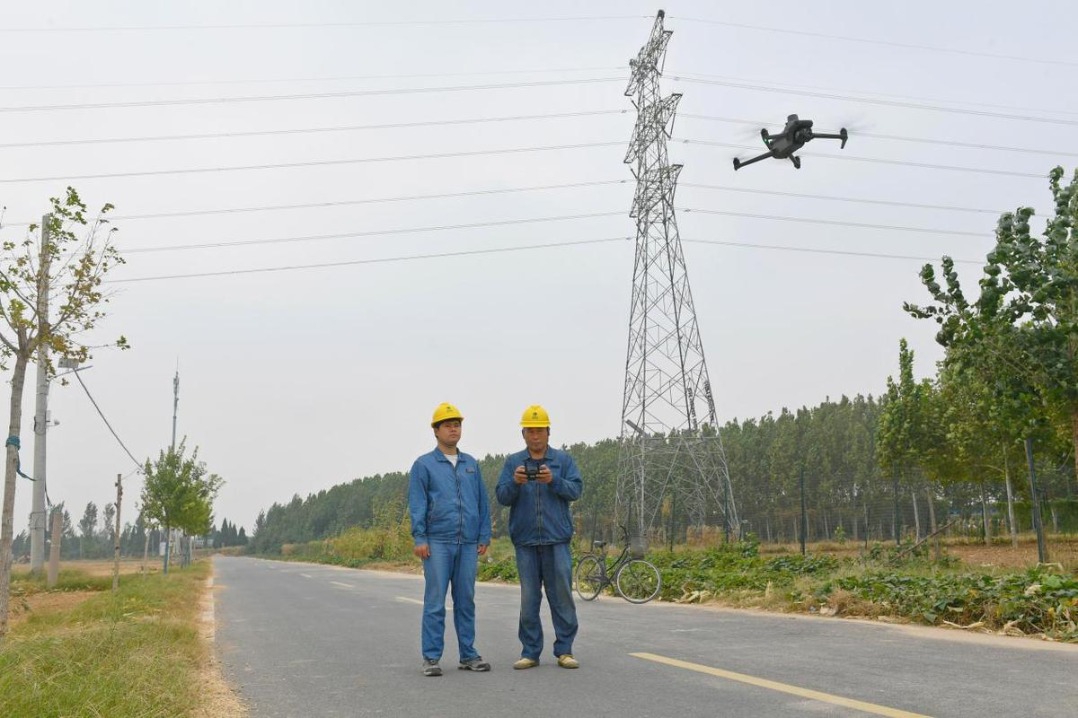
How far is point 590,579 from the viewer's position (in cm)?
1452

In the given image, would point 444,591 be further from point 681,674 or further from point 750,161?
point 750,161

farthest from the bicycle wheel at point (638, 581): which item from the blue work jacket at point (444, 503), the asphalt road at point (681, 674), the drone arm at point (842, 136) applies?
the blue work jacket at point (444, 503)

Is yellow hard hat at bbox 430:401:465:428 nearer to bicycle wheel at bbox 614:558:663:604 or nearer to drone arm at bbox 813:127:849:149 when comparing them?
drone arm at bbox 813:127:849:149

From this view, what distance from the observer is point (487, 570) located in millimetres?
25859

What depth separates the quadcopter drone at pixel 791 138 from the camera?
854cm

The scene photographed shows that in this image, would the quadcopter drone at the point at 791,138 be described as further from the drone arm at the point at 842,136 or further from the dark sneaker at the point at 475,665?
the dark sneaker at the point at 475,665

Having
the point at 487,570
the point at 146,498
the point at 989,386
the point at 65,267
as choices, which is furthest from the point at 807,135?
the point at 146,498

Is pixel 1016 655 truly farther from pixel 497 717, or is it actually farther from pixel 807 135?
pixel 807 135

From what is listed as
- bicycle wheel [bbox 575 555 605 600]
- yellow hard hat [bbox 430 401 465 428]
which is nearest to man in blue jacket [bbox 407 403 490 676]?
yellow hard hat [bbox 430 401 465 428]

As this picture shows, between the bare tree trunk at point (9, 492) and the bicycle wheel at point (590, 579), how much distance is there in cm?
841

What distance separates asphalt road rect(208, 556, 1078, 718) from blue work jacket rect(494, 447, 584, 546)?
953 mm

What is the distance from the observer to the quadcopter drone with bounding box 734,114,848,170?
28.0ft

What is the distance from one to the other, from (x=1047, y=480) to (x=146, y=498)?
1523 inches

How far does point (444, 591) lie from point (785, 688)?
8.03 feet
